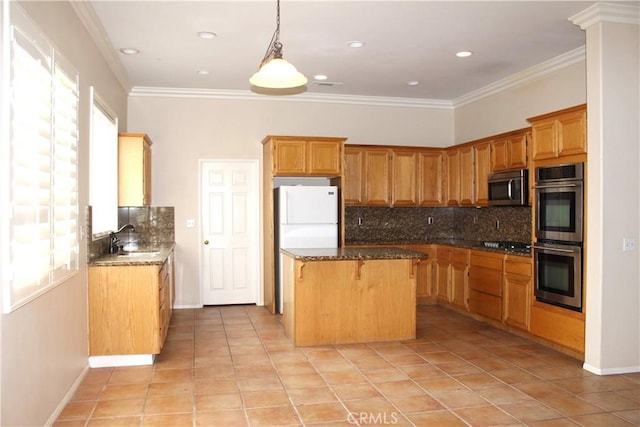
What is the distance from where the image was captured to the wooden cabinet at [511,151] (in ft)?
18.7

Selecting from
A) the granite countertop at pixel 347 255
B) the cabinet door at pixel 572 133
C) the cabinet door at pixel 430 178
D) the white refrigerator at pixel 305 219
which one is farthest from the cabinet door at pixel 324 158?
the cabinet door at pixel 572 133

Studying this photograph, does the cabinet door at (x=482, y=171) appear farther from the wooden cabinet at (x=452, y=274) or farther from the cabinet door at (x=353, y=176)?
the cabinet door at (x=353, y=176)

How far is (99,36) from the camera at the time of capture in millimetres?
4699

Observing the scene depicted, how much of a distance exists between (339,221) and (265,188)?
→ 1.12 meters

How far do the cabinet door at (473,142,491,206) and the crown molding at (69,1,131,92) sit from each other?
4.46 m

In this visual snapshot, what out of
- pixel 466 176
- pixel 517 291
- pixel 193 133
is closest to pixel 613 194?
pixel 517 291

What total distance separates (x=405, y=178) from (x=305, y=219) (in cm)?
171

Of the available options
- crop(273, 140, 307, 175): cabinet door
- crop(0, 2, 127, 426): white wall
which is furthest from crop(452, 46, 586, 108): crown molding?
crop(0, 2, 127, 426): white wall

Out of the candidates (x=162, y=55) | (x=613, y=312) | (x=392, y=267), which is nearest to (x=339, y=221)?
(x=392, y=267)

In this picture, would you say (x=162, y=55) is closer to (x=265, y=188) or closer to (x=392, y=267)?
(x=265, y=188)

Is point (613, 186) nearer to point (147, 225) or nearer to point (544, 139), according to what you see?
point (544, 139)

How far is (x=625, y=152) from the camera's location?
4316 mm

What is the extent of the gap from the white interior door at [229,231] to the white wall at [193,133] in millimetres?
128

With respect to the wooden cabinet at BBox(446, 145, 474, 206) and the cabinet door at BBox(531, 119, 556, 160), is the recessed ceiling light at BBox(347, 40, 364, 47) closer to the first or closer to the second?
the cabinet door at BBox(531, 119, 556, 160)
